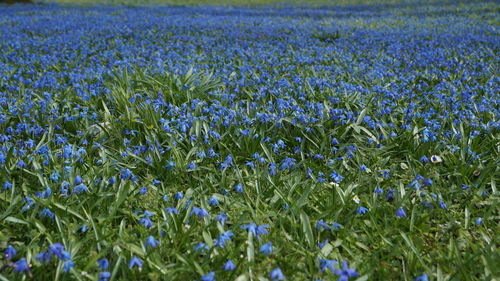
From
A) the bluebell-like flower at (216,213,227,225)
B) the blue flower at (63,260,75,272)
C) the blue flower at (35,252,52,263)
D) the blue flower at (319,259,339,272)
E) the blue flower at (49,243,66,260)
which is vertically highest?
the blue flower at (49,243,66,260)

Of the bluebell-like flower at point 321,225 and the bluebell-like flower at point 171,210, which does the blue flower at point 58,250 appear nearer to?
the bluebell-like flower at point 171,210

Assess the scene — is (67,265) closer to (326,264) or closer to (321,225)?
(326,264)

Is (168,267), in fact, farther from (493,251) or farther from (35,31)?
(35,31)

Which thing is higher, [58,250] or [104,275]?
[58,250]

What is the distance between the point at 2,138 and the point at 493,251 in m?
4.14

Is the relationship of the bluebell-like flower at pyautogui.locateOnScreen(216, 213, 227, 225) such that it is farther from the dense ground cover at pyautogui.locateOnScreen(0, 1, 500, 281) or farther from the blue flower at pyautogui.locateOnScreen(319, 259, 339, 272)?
the blue flower at pyautogui.locateOnScreen(319, 259, 339, 272)

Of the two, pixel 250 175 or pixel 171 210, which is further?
pixel 250 175

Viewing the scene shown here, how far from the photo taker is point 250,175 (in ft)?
11.0

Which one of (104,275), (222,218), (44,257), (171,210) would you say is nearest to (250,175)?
(222,218)

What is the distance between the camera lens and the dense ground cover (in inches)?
92.7

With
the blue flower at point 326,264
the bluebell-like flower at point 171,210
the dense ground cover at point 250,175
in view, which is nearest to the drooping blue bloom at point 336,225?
the dense ground cover at point 250,175

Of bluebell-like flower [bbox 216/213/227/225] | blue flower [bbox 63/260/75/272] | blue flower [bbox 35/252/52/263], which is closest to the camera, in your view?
blue flower [bbox 63/260/75/272]

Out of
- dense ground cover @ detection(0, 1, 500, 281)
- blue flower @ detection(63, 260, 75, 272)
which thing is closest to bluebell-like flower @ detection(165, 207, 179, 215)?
dense ground cover @ detection(0, 1, 500, 281)

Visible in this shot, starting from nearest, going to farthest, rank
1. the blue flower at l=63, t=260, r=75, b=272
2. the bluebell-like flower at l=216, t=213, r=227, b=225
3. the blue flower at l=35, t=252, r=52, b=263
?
the blue flower at l=63, t=260, r=75, b=272, the blue flower at l=35, t=252, r=52, b=263, the bluebell-like flower at l=216, t=213, r=227, b=225
